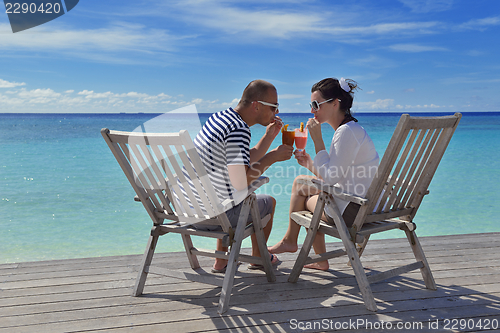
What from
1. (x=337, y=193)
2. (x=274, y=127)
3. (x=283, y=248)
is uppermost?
(x=274, y=127)

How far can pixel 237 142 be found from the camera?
2330 millimetres

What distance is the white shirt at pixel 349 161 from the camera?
2.43 meters

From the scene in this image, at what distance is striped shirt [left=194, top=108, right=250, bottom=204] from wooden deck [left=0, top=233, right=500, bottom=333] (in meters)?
0.80

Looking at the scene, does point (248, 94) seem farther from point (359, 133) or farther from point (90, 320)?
point (90, 320)

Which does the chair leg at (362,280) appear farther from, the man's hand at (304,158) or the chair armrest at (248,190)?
the chair armrest at (248,190)

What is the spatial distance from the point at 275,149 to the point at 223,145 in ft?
1.44

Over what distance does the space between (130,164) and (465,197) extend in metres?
8.24

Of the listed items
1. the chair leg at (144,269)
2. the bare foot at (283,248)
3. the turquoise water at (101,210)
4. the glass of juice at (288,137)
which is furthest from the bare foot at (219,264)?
the turquoise water at (101,210)

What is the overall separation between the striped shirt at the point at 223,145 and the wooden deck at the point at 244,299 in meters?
0.80

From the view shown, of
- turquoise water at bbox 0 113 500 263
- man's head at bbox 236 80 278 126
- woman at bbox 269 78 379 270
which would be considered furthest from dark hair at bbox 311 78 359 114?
turquoise water at bbox 0 113 500 263

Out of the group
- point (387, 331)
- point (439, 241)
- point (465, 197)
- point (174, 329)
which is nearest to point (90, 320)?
point (174, 329)

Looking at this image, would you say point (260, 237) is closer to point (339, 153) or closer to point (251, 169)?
point (251, 169)

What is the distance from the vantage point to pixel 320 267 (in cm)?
302

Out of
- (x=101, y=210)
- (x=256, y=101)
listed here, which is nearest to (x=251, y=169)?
(x=256, y=101)
